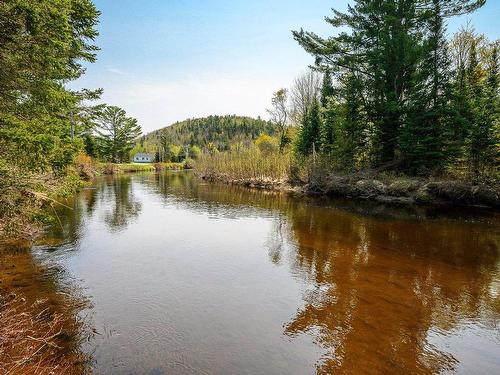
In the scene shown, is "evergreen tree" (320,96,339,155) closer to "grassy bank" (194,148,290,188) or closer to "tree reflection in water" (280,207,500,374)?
"grassy bank" (194,148,290,188)

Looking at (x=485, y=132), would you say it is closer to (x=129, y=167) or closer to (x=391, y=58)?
(x=391, y=58)

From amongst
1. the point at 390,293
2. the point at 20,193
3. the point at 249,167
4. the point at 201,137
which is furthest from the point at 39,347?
the point at 201,137

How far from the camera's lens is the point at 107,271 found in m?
9.78

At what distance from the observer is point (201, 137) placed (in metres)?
154

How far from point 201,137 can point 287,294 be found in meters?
150

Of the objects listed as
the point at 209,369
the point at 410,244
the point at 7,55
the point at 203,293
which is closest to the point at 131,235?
the point at 203,293

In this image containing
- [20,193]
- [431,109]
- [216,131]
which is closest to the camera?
[20,193]

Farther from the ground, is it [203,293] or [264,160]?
[264,160]

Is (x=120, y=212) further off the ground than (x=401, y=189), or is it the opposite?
(x=401, y=189)

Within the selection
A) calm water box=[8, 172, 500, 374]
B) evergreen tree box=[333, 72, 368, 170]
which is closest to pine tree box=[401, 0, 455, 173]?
evergreen tree box=[333, 72, 368, 170]

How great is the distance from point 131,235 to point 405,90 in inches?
940

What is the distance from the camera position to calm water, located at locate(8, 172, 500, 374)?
18.4 feet

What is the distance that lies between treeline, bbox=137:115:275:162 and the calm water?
90572 millimetres

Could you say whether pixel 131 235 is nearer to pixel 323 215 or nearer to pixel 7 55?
pixel 7 55
